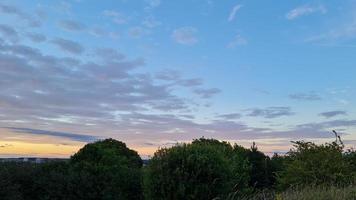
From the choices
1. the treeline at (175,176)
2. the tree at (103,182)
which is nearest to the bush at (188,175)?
the treeline at (175,176)

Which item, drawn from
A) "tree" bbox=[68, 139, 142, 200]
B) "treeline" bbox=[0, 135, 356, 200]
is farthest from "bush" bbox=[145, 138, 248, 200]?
"tree" bbox=[68, 139, 142, 200]

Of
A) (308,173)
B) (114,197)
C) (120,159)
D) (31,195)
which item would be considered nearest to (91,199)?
(114,197)

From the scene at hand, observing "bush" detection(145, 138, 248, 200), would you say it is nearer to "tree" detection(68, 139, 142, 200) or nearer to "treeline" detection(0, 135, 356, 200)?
"treeline" detection(0, 135, 356, 200)

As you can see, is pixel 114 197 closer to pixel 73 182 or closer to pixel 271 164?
pixel 73 182

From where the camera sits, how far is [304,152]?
16203mm

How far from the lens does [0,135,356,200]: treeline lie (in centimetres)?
1334

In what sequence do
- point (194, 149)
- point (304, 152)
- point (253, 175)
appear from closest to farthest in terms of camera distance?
1. point (194, 149)
2. point (304, 152)
3. point (253, 175)

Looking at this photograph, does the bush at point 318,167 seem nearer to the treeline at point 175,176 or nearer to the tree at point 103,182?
the treeline at point 175,176

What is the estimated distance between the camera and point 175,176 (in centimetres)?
1338

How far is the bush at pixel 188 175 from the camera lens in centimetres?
1323

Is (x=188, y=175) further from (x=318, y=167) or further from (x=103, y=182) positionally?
(x=318, y=167)

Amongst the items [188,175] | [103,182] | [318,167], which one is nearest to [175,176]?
[188,175]

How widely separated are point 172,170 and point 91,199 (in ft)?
9.94

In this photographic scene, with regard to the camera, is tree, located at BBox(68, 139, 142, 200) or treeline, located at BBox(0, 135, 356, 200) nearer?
treeline, located at BBox(0, 135, 356, 200)
